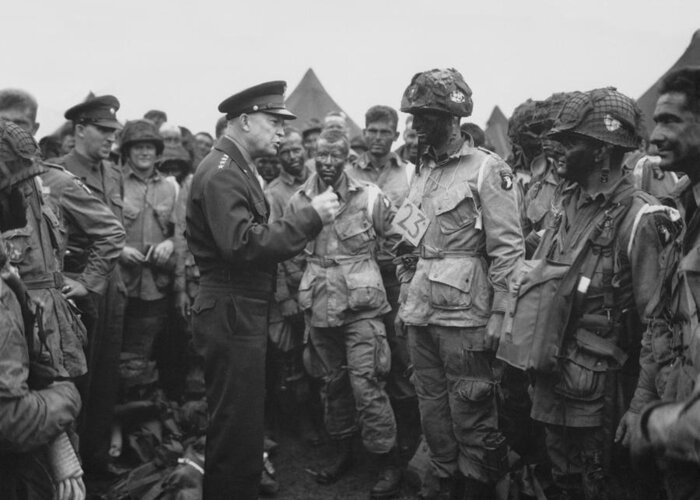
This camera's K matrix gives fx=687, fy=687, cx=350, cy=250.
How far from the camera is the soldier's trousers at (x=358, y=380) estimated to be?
538cm

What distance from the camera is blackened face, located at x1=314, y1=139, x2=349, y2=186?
5.76 m

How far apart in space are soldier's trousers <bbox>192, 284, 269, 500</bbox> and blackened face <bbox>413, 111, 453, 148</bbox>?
164 cm

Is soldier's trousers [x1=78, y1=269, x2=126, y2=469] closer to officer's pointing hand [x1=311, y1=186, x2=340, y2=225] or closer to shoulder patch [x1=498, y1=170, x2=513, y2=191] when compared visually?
officer's pointing hand [x1=311, y1=186, x2=340, y2=225]

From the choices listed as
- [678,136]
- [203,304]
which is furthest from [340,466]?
[678,136]

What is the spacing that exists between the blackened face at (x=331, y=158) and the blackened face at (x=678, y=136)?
3257 millimetres

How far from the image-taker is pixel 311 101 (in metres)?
13.0

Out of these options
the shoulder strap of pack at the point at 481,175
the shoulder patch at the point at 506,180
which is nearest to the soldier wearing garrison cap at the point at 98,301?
the shoulder strap of pack at the point at 481,175

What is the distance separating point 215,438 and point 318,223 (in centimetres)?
131

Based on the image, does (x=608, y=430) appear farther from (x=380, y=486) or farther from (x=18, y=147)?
(x=18, y=147)

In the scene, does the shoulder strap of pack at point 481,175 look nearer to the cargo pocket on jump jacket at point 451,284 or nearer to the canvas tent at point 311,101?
the cargo pocket on jump jacket at point 451,284

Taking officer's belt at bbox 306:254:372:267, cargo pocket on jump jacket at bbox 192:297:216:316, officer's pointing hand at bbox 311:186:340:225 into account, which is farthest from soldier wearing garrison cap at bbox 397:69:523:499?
cargo pocket on jump jacket at bbox 192:297:216:316

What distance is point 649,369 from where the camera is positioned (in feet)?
9.89

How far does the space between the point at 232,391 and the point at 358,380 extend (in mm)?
1832

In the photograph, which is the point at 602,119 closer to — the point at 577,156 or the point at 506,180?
the point at 577,156
